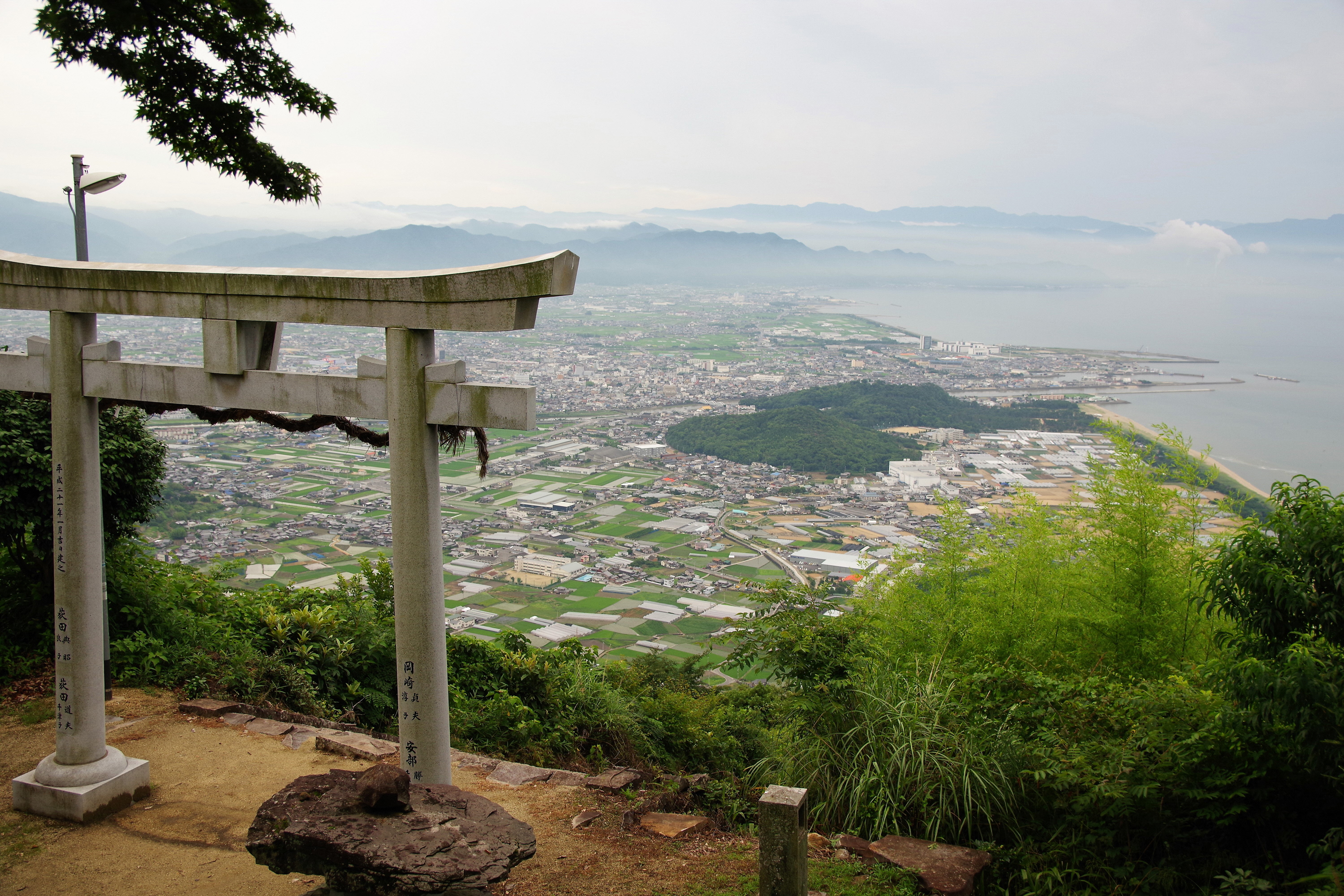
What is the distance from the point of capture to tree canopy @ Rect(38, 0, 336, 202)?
15.0ft

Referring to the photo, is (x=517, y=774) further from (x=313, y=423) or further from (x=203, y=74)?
(x=203, y=74)

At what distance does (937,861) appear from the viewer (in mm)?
3883

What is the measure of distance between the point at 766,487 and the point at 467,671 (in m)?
18.1

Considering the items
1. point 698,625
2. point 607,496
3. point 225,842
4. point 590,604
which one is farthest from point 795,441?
point 225,842

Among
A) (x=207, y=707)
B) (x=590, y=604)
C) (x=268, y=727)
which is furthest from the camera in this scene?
(x=590, y=604)

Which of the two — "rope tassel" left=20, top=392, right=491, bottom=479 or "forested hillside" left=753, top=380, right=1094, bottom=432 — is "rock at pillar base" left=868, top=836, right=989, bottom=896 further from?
"forested hillside" left=753, top=380, right=1094, bottom=432

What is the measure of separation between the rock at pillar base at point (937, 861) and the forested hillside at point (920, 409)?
2749 centimetres

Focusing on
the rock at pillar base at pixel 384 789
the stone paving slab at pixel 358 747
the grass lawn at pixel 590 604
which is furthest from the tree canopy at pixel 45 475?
the grass lawn at pixel 590 604

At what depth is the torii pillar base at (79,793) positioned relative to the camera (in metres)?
4.09

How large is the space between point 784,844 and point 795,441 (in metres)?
25.4

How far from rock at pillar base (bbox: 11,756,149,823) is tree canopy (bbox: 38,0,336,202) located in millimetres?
3782

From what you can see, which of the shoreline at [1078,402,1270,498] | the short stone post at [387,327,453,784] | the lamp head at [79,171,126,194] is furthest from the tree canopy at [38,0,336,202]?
the shoreline at [1078,402,1270,498]

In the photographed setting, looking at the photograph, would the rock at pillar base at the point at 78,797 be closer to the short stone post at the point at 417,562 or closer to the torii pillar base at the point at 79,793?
the torii pillar base at the point at 79,793

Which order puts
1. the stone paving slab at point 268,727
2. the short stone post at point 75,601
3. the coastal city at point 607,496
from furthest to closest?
the coastal city at point 607,496 < the stone paving slab at point 268,727 < the short stone post at point 75,601
